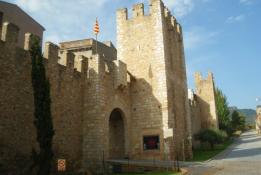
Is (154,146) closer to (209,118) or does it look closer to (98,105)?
(98,105)

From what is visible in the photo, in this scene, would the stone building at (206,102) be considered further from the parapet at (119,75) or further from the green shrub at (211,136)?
the parapet at (119,75)

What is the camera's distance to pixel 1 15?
18.7m

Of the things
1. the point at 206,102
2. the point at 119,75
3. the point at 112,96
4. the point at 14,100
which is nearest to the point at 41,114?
the point at 14,100

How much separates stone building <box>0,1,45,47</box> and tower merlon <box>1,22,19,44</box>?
8.75 m

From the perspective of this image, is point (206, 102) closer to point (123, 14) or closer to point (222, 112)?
point (222, 112)

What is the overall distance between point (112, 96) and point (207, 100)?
80.3 feet

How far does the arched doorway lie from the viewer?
17.2 meters

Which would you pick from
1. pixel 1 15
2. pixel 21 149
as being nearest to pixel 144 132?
pixel 21 149

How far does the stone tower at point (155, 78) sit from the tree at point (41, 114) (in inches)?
297

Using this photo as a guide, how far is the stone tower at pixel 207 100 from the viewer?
36425mm

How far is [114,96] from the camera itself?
15.7 meters

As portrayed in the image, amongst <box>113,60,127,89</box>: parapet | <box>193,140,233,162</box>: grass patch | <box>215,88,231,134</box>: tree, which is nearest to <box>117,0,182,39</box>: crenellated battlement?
<box>113,60,127,89</box>: parapet

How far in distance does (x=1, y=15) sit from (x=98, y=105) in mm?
9972

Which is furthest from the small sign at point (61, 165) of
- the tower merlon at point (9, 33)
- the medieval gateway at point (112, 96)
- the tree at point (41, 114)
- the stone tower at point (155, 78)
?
the stone tower at point (155, 78)
